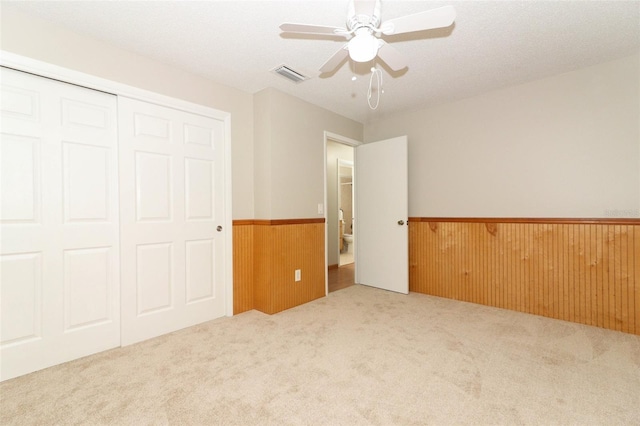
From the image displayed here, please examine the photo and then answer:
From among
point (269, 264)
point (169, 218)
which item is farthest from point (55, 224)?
point (269, 264)

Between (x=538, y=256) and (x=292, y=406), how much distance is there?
2834mm

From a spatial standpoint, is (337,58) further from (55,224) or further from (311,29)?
(55,224)

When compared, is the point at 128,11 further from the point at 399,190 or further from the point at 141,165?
the point at 399,190

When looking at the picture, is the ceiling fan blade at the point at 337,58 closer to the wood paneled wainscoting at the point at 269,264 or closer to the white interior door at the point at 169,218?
the white interior door at the point at 169,218

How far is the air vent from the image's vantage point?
265 centimetres

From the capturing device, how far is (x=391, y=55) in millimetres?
1791

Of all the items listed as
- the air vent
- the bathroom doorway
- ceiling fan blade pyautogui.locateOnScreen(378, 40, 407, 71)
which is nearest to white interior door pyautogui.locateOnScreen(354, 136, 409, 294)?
the air vent

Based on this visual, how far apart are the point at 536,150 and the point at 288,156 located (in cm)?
262

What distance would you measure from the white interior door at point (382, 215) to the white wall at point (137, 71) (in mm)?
1693

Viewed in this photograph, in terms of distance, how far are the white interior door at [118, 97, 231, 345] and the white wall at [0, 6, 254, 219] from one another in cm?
Answer: 17

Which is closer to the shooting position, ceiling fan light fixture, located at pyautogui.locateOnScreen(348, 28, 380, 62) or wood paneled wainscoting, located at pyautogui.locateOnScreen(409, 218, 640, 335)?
ceiling fan light fixture, located at pyautogui.locateOnScreen(348, 28, 380, 62)

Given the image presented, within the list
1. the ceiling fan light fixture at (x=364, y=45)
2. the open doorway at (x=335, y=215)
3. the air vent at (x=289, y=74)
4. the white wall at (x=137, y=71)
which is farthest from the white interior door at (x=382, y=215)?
the ceiling fan light fixture at (x=364, y=45)

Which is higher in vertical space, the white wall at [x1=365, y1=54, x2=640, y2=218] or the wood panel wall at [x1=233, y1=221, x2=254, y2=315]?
the white wall at [x1=365, y1=54, x2=640, y2=218]

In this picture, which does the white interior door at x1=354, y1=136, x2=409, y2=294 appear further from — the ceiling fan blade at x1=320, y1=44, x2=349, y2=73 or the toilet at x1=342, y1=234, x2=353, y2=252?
the toilet at x1=342, y1=234, x2=353, y2=252
